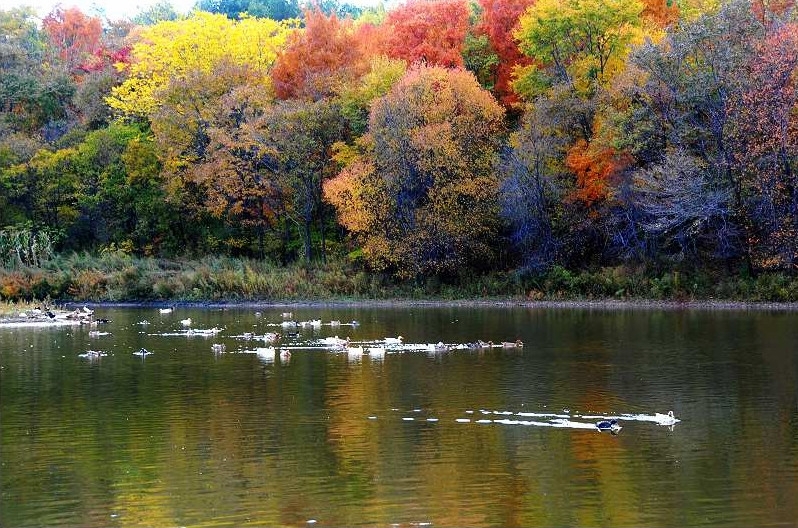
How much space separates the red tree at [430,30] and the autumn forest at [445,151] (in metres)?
0.16

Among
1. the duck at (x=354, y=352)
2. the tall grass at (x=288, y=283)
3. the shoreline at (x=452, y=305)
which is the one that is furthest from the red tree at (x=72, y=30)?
the duck at (x=354, y=352)

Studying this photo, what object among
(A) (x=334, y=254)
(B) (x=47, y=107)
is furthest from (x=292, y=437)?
(B) (x=47, y=107)

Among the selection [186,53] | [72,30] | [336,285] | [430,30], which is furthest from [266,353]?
[72,30]

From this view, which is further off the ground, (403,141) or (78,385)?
(403,141)

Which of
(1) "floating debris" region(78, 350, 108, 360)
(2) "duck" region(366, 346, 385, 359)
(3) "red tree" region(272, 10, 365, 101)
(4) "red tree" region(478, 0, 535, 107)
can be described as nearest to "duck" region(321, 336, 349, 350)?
(2) "duck" region(366, 346, 385, 359)

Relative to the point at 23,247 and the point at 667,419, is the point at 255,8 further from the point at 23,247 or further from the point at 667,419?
the point at 667,419

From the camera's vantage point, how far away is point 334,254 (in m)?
71.7

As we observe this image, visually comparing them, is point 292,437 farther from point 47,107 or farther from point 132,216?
point 47,107

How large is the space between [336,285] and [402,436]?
42.5 m

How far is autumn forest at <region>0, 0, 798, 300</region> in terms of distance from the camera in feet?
188

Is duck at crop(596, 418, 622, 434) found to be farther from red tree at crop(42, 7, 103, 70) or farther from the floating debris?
red tree at crop(42, 7, 103, 70)

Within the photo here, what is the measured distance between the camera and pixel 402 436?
23.9 meters

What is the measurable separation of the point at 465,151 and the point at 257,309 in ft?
48.8

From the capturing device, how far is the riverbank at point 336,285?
2295 inches
